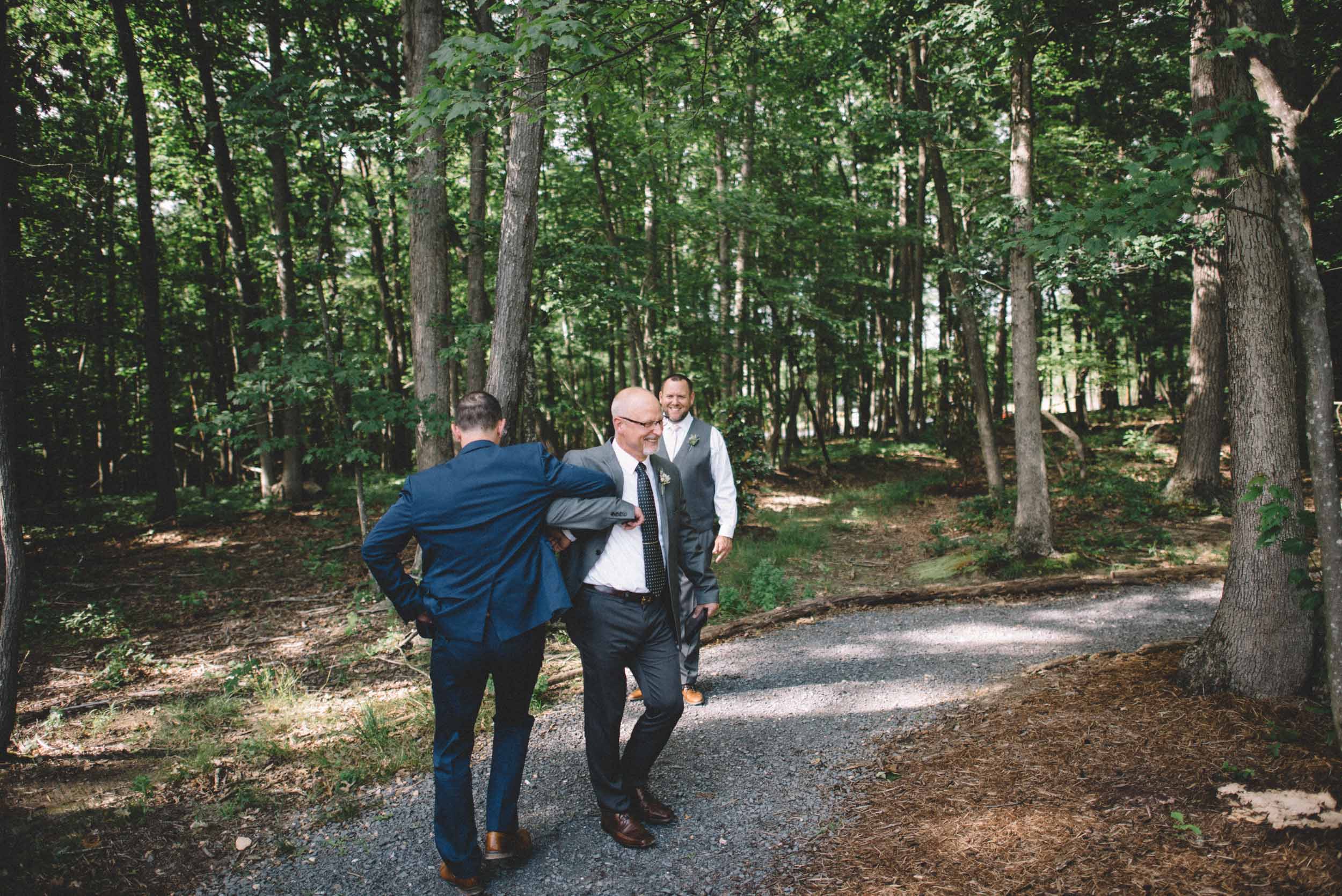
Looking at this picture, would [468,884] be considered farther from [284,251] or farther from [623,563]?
[284,251]

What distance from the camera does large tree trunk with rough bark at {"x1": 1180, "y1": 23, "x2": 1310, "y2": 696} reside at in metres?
3.74

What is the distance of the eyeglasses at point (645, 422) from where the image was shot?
3266 millimetres

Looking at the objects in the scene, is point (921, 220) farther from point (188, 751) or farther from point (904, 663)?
→ point (188, 751)

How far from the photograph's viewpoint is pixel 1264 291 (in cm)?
381

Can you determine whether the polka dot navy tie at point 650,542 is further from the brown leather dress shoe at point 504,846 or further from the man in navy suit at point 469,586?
the brown leather dress shoe at point 504,846

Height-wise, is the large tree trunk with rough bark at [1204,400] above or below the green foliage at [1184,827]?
above

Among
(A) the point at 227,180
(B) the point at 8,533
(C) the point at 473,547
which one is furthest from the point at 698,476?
(A) the point at 227,180

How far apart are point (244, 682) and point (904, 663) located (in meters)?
5.53

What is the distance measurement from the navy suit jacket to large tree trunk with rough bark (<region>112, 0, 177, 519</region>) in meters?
11.8

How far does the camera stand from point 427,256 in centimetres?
767

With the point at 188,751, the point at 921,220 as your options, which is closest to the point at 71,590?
the point at 188,751

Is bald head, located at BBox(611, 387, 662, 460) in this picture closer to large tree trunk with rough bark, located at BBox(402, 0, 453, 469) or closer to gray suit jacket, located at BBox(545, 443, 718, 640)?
gray suit jacket, located at BBox(545, 443, 718, 640)

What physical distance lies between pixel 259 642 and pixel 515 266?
15.9 feet

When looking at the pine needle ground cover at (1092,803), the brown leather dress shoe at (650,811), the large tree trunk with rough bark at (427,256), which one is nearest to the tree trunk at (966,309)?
the large tree trunk with rough bark at (427,256)
